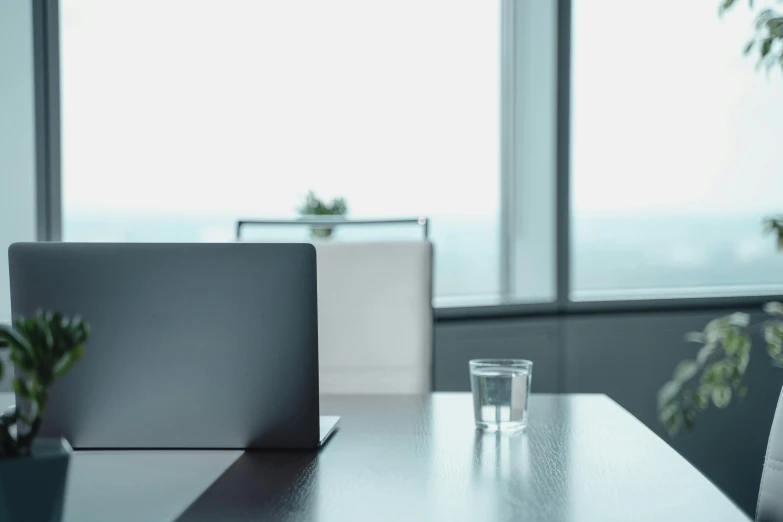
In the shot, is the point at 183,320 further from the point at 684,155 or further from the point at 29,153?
the point at 684,155

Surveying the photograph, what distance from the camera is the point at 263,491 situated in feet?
2.70

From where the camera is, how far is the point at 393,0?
291 cm

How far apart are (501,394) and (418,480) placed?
259 millimetres

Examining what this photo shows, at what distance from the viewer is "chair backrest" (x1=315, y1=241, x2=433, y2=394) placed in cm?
169

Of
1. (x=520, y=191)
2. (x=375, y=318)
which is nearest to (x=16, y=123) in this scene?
(x=375, y=318)

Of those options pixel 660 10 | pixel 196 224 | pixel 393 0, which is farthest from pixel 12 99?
pixel 660 10

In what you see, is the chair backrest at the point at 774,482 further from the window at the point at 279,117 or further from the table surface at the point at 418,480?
the window at the point at 279,117

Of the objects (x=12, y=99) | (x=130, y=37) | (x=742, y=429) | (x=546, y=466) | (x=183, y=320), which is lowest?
(x=742, y=429)

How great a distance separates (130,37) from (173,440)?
192cm

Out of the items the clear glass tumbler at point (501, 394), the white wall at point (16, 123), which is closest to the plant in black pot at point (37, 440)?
the clear glass tumbler at point (501, 394)

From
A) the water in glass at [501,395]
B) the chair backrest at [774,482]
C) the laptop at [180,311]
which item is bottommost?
the chair backrest at [774,482]

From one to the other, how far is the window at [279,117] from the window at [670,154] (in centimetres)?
35

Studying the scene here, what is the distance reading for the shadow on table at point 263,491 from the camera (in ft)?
2.48

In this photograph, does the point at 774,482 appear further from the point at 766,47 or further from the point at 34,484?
the point at 766,47
